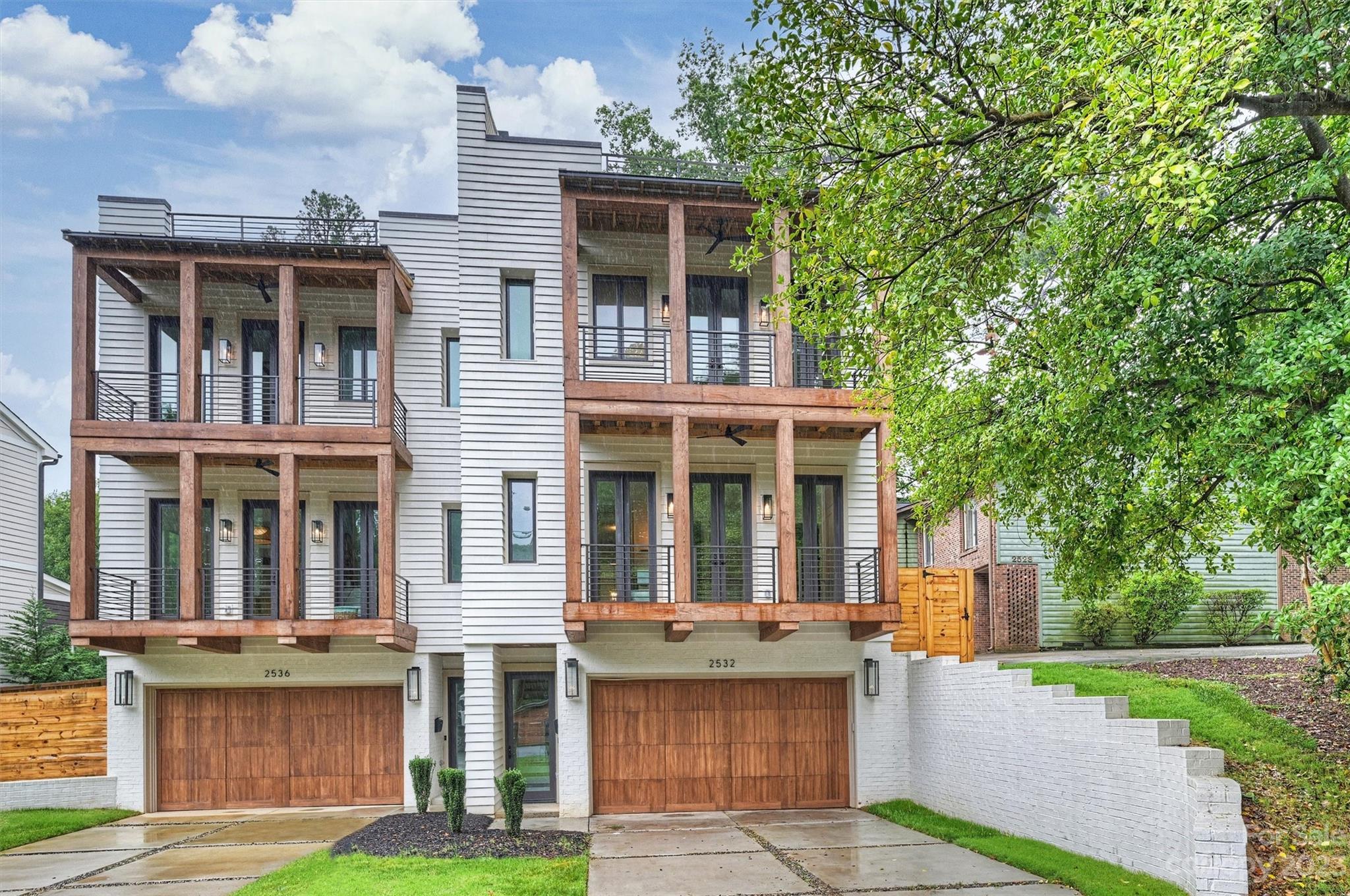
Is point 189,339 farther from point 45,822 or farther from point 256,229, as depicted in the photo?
point 45,822

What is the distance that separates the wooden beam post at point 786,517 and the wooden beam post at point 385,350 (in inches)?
226

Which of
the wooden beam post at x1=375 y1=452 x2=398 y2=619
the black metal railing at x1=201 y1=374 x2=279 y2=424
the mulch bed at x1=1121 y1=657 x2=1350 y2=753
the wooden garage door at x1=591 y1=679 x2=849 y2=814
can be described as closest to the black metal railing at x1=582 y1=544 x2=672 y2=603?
the wooden garage door at x1=591 y1=679 x2=849 y2=814

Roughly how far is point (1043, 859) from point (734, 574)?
555 centimetres

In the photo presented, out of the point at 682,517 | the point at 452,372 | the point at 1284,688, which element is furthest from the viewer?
the point at 452,372

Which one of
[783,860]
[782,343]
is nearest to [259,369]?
[782,343]

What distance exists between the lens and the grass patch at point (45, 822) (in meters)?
10.7

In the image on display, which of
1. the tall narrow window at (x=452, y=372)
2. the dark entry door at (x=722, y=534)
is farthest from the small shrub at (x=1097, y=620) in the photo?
the tall narrow window at (x=452, y=372)

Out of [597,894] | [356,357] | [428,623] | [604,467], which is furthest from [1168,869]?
[356,357]

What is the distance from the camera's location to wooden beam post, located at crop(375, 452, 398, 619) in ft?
40.0

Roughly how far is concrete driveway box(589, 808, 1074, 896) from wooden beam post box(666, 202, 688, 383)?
18.8ft

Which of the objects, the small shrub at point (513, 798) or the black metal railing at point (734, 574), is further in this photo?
the black metal railing at point (734, 574)

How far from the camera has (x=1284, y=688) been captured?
995cm

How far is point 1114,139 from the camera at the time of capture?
18.2ft

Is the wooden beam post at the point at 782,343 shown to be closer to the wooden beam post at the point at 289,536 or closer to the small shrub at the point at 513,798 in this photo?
the small shrub at the point at 513,798
